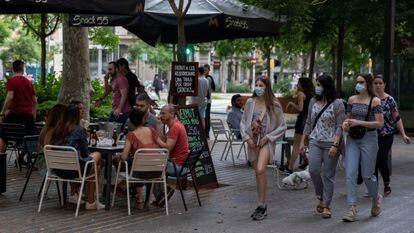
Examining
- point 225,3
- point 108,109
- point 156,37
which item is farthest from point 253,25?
point 108,109

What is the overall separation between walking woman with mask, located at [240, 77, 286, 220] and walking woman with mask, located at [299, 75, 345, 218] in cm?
39

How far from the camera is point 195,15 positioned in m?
10.6

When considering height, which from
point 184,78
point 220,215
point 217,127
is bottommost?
point 220,215

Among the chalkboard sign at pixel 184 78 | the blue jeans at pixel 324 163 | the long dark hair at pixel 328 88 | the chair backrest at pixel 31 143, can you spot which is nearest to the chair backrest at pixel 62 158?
the chair backrest at pixel 31 143

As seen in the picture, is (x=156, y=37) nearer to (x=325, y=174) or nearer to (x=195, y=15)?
(x=195, y=15)

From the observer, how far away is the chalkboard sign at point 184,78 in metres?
9.95

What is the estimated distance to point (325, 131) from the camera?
8016mm

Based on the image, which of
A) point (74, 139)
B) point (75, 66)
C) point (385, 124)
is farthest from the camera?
point (75, 66)

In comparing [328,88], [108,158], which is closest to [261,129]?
[328,88]

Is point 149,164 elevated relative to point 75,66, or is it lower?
lower

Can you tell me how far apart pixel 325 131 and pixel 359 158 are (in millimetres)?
488

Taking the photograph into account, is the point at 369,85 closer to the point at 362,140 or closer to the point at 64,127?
the point at 362,140

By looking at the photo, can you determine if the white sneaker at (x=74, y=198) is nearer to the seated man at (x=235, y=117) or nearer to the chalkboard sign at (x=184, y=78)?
the chalkboard sign at (x=184, y=78)

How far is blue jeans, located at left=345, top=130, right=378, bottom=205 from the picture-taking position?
7918 millimetres
